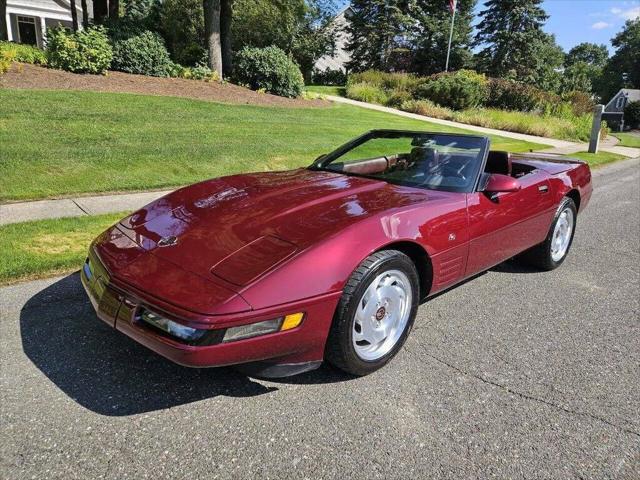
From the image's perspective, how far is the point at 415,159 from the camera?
387 centimetres

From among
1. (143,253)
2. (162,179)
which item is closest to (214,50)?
(162,179)

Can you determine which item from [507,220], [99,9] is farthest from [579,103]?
[507,220]

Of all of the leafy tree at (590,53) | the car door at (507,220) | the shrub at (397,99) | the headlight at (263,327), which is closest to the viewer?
the headlight at (263,327)

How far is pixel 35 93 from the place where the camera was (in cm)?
937

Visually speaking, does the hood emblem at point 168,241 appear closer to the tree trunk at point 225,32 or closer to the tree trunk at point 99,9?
the tree trunk at point 225,32

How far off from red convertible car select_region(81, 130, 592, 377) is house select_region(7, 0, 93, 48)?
33705mm

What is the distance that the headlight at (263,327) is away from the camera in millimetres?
2178

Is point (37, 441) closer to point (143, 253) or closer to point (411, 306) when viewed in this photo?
point (143, 253)

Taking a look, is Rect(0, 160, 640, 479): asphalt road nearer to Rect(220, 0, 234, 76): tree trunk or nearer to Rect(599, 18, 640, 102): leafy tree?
Rect(220, 0, 234, 76): tree trunk

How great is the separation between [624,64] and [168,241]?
310 ft

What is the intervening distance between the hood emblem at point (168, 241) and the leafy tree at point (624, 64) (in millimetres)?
90775

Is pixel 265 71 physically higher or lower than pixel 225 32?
lower

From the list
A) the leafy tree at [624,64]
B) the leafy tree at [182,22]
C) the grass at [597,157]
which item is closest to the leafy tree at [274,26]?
the leafy tree at [182,22]

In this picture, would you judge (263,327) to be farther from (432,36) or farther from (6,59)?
(432,36)
